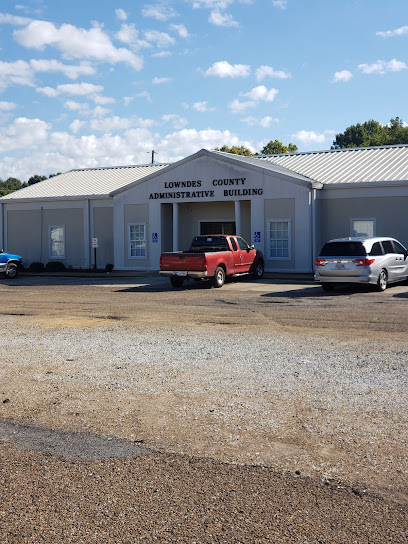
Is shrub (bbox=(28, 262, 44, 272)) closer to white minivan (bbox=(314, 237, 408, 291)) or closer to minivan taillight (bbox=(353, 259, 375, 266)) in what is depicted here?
white minivan (bbox=(314, 237, 408, 291))

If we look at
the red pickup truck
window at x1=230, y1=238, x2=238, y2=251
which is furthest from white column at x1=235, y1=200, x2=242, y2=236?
Answer: window at x1=230, y1=238, x2=238, y2=251

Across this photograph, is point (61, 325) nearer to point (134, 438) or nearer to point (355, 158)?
point (134, 438)

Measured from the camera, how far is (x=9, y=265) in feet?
96.4

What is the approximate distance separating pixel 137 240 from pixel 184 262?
10842mm

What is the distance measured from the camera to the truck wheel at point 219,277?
23250 millimetres

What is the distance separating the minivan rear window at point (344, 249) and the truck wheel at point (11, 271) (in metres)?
14.9

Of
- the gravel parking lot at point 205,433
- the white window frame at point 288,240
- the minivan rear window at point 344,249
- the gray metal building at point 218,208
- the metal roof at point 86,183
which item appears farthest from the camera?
the metal roof at point 86,183

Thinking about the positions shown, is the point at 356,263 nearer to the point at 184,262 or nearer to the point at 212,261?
the point at 212,261

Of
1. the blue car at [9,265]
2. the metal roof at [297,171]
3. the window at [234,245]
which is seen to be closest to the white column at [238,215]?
the metal roof at [297,171]

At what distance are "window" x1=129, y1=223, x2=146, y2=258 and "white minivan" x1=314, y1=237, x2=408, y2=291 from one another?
14.1 meters

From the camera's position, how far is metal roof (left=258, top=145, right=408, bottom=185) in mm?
29188

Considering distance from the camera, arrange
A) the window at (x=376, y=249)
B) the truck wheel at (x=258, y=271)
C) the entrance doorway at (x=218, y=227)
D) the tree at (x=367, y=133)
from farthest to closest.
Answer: the tree at (x=367, y=133), the entrance doorway at (x=218, y=227), the truck wheel at (x=258, y=271), the window at (x=376, y=249)

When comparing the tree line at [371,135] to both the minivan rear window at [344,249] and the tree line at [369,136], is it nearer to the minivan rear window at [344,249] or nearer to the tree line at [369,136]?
the tree line at [369,136]

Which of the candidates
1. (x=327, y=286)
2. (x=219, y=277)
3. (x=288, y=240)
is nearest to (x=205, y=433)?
(x=327, y=286)
